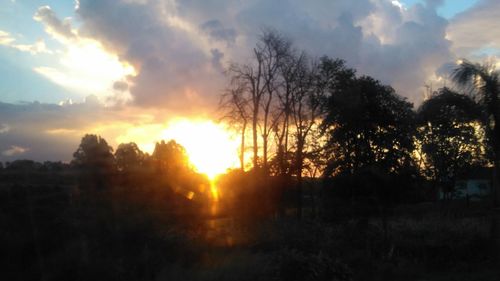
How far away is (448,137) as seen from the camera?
35.8 meters

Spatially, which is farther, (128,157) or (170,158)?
(170,158)

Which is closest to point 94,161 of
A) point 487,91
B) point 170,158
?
point 170,158

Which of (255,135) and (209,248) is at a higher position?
(255,135)

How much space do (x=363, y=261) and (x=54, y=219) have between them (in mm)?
10161

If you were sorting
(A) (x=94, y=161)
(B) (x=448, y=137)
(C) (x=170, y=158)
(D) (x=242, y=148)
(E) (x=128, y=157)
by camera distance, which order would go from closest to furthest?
1. (A) (x=94, y=161)
2. (B) (x=448, y=137)
3. (D) (x=242, y=148)
4. (E) (x=128, y=157)
5. (C) (x=170, y=158)

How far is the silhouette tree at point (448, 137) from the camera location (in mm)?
19031

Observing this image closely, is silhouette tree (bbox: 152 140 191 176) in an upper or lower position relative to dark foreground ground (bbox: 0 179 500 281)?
upper

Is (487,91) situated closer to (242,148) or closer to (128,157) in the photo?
(242,148)

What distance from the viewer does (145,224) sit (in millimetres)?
18266

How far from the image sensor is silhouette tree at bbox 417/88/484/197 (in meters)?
19.0

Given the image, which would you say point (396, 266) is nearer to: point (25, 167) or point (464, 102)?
point (464, 102)

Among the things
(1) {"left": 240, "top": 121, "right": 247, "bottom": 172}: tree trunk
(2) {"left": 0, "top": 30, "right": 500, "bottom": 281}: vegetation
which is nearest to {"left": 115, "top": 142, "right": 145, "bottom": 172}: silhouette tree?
(2) {"left": 0, "top": 30, "right": 500, "bottom": 281}: vegetation

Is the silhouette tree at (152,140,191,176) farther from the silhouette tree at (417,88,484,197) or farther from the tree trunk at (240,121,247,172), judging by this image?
the silhouette tree at (417,88,484,197)

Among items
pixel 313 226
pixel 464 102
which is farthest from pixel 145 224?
pixel 464 102
